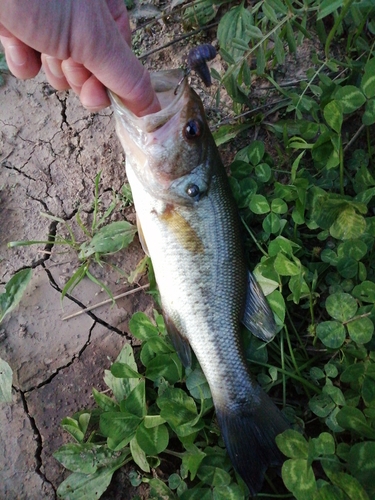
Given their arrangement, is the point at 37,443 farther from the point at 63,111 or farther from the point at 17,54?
the point at 63,111

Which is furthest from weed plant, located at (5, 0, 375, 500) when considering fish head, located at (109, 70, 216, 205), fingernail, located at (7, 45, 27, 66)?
fingernail, located at (7, 45, 27, 66)

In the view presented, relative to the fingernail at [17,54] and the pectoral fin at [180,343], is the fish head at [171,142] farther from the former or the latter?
the pectoral fin at [180,343]

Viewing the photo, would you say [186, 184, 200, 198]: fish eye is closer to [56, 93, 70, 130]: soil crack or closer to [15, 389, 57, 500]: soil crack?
[56, 93, 70, 130]: soil crack

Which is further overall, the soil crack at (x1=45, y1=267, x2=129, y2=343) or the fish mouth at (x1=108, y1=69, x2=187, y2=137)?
the soil crack at (x1=45, y1=267, x2=129, y2=343)

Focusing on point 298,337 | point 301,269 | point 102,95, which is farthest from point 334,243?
point 102,95

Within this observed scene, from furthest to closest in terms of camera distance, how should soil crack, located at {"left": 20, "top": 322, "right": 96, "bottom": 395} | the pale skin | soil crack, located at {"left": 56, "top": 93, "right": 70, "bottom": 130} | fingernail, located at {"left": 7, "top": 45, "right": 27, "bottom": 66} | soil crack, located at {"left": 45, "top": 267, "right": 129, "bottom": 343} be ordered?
soil crack, located at {"left": 56, "top": 93, "right": 70, "bottom": 130}, soil crack, located at {"left": 45, "top": 267, "right": 129, "bottom": 343}, soil crack, located at {"left": 20, "top": 322, "right": 96, "bottom": 395}, fingernail, located at {"left": 7, "top": 45, "right": 27, "bottom": 66}, the pale skin

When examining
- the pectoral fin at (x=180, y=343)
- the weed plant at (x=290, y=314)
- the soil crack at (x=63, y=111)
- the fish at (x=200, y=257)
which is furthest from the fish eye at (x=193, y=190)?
the soil crack at (x=63, y=111)

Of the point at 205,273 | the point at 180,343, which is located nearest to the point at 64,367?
the point at 180,343

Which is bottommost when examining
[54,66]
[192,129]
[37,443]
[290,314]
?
[290,314]
